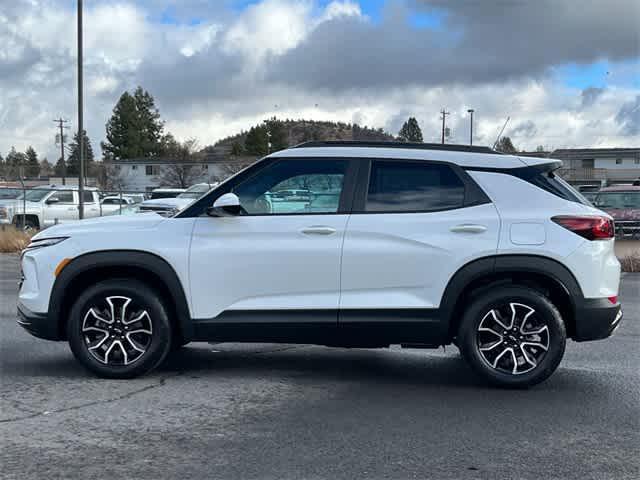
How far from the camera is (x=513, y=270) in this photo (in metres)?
6.02

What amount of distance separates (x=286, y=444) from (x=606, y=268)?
2.80 meters

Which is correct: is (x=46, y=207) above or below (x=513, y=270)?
below

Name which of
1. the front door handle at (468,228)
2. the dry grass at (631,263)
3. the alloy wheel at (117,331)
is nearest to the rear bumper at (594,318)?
the front door handle at (468,228)

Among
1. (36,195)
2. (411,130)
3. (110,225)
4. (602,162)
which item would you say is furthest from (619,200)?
(411,130)

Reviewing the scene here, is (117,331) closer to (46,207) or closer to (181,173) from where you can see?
(46,207)

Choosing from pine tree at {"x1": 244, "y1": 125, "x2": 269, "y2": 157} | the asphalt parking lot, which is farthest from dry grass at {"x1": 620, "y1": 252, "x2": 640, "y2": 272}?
pine tree at {"x1": 244, "y1": 125, "x2": 269, "y2": 157}

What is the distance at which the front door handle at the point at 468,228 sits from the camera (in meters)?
6.04

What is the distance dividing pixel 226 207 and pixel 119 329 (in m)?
1.24

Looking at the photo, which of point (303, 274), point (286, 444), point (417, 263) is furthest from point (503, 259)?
point (286, 444)

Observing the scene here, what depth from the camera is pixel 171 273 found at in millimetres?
6176

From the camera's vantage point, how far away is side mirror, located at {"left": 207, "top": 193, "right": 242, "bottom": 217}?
606cm

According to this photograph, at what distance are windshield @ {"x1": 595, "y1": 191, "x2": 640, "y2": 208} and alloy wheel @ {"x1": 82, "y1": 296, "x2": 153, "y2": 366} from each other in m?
20.4

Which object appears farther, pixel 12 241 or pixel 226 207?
pixel 12 241

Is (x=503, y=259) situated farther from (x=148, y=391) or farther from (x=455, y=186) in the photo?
(x=148, y=391)
